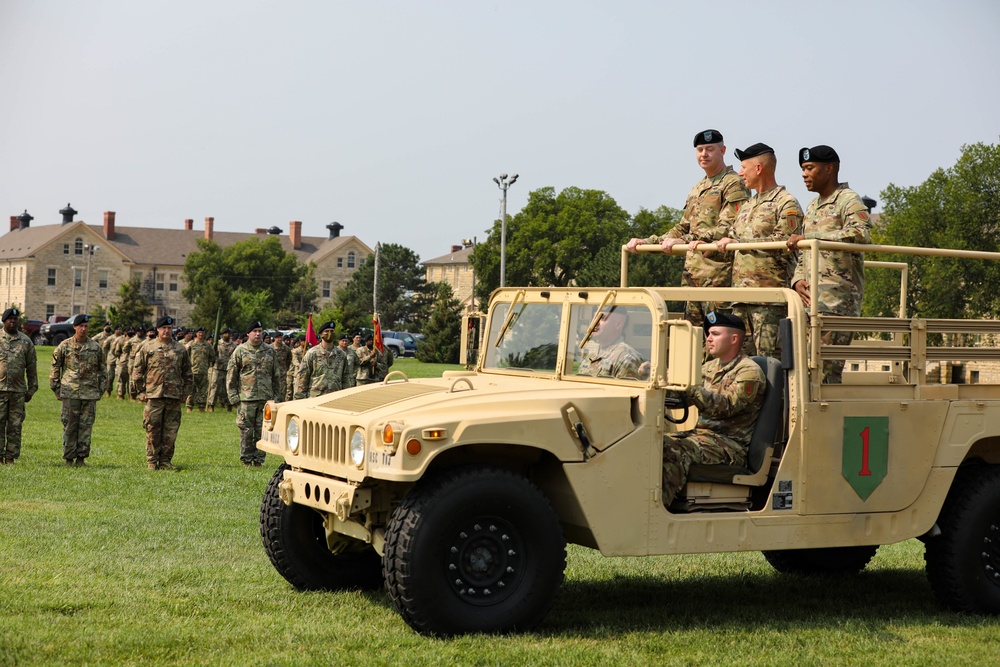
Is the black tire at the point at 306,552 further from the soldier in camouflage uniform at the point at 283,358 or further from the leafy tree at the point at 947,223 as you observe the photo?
the leafy tree at the point at 947,223

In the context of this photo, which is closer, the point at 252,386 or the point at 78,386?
the point at 78,386

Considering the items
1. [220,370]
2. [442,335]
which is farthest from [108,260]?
[220,370]

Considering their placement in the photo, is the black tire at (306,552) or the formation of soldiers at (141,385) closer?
the black tire at (306,552)

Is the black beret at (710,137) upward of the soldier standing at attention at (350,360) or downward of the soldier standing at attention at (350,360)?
upward

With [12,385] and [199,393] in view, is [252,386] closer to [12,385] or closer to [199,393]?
[12,385]

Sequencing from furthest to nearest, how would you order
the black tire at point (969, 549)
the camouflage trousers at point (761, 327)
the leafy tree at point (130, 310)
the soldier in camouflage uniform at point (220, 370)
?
the leafy tree at point (130, 310) < the soldier in camouflage uniform at point (220, 370) < the camouflage trousers at point (761, 327) < the black tire at point (969, 549)

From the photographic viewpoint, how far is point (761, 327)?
317 inches

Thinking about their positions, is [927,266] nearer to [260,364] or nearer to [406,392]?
[260,364]

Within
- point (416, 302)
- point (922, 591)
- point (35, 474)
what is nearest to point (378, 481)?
point (922, 591)

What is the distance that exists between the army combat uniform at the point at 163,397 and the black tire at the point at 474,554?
9493mm

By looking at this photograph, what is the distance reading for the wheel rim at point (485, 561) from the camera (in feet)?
22.1

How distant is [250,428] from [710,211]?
9.42 meters

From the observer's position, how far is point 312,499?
7.29m

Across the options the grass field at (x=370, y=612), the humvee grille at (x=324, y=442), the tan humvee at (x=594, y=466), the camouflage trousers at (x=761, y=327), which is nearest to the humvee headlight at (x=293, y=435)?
the tan humvee at (x=594, y=466)
